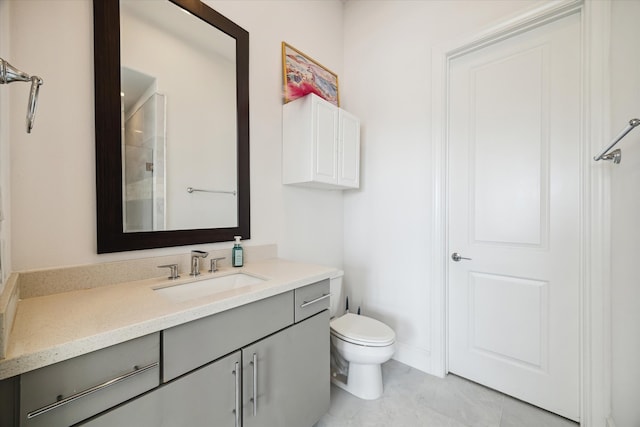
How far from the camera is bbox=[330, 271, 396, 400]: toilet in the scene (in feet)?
5.26

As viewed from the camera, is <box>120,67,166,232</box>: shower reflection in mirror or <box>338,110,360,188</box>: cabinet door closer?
<box>120,67,166,232</box>: shower reflection in mirror

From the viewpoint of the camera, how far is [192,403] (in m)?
0.88

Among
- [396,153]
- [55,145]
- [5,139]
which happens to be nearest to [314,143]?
[396,153]

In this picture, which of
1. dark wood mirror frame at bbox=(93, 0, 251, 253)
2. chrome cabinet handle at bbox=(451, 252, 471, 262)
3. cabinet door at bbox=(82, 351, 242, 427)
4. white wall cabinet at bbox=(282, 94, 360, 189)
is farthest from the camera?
chrome cabinet handle at bbox=(451, 252, 471, 262)

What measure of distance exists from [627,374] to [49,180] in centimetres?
274

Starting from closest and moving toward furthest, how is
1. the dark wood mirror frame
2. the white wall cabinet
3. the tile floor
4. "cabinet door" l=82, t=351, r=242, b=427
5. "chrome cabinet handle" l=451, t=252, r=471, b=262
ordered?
"cabinet door" l=82, t=351, r=242, b=427 → the dark wood mirror frame → the tile floor → the white wall cabinet → "chrome cabinet handle" l=451, t=252, r=471, b=262

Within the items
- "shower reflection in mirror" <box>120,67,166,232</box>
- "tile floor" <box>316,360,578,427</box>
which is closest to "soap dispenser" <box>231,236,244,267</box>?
"shower reflection in mirror" <box>120,67,166,232</box>

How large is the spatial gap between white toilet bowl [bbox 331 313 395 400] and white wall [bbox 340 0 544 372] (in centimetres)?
44

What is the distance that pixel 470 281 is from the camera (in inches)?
73.1

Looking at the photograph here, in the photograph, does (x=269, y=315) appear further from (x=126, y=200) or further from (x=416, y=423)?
(x=416, y=423)

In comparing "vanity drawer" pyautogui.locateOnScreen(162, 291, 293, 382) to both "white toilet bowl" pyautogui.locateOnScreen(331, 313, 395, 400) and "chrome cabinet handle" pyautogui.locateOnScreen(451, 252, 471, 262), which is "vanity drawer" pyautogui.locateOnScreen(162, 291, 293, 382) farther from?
"chrome cabinet handle" pyautogui.locateOnScreen(451, 252, 471, 262)

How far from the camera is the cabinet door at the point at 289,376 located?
1057mm

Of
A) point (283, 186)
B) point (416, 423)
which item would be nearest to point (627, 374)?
point (416, 423)

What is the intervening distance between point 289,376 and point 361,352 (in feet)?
1.89
